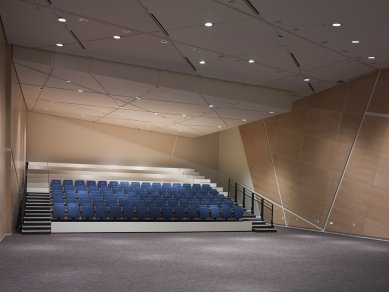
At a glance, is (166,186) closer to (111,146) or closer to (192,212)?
(192,212)

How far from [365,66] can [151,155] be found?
12685 mm

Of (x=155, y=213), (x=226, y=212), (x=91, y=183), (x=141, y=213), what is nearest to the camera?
(x=141, y=213)

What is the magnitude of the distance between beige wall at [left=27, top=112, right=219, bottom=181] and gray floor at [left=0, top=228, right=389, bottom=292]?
28.4 ft

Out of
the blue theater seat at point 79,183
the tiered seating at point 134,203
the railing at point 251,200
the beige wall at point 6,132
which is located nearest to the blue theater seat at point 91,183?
the tiered seating at point 134,203

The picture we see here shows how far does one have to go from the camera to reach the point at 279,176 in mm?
18359

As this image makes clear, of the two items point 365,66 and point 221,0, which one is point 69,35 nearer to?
point 221,0

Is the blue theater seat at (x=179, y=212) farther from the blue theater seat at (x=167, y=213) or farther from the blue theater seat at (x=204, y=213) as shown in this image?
the blue theater seat at (x=204, y=213)

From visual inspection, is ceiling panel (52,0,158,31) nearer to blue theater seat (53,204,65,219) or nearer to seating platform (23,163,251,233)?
seating platform (23,163,251,233)

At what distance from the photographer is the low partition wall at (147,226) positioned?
14250mm

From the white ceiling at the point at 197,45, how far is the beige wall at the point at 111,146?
4.14 meters

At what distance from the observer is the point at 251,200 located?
2050 centimetres

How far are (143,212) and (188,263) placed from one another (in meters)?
6.71

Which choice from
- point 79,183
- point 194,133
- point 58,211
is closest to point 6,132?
point 58,211

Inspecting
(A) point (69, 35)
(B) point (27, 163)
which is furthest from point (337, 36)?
(B) point (27, 163)
